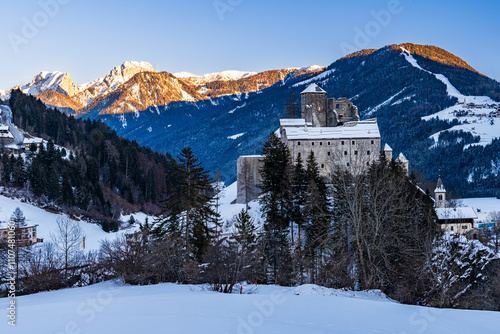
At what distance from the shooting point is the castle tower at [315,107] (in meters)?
65.6

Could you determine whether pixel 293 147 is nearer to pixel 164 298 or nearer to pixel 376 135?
pixel 376 135

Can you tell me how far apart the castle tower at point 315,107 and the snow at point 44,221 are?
1226 inches

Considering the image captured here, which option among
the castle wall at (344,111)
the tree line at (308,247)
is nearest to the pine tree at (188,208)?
the tree line at (308,247)

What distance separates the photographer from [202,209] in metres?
32.9

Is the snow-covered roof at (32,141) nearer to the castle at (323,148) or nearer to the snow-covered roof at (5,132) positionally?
the snow-covered roof at (5,132)

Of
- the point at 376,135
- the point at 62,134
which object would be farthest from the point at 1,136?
Answer: the point at 376,135

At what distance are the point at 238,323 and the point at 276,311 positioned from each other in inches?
77.5

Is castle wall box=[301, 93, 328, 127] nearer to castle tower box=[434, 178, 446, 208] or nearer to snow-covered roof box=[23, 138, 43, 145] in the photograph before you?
castle tower box=[434, 178, 446, 208]

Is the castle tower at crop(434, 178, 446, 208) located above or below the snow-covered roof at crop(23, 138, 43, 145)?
below

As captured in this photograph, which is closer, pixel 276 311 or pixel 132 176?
pixel 276 311

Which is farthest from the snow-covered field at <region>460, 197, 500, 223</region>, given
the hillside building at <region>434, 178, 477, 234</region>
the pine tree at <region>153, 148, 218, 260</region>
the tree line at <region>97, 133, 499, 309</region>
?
the pine tree at <region>153, 148, 218, 260</region>

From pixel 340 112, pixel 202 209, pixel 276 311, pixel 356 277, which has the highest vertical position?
pixel 340 112

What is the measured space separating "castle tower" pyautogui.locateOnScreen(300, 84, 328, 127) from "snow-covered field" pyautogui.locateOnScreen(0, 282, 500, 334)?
51.6 m

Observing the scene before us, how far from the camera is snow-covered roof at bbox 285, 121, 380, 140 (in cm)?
5772
